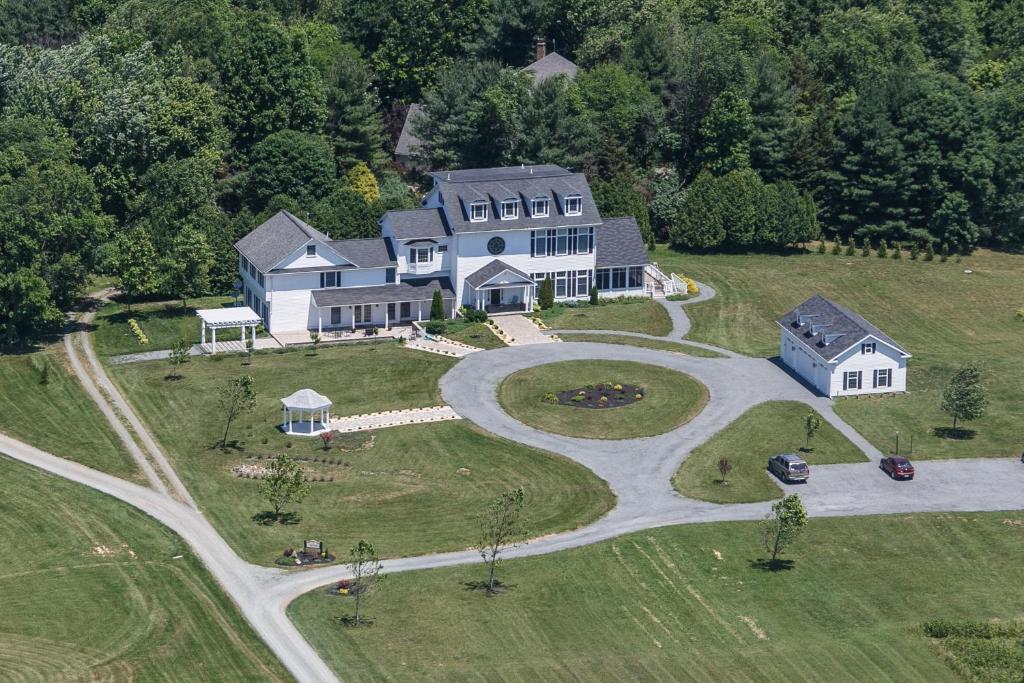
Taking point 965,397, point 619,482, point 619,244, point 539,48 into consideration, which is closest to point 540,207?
point 619,244

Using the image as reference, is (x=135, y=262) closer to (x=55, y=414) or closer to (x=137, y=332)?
(x=137, y=332)

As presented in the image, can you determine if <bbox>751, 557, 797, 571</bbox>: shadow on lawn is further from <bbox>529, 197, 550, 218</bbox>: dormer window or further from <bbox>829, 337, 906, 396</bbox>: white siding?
<bbox>529, 197, 550, 218</bbox>: dormer window

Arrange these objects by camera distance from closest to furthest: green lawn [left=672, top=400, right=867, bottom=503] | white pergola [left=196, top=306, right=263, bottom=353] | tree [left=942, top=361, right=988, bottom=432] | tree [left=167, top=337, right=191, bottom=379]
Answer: green lawn [left=672, top=400, right=867, bottom=503]
tree [left=942, top=361, right=988, bottom=432]
tree [left=167, top=337, right=191, bottom=379]
white pergola [left=196, top=306, right=263, bottom=353]

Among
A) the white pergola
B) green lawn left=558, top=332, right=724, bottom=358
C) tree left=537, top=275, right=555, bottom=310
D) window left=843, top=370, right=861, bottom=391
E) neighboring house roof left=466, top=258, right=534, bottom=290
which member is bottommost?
window left=843, top=370, right=861, bottom=391

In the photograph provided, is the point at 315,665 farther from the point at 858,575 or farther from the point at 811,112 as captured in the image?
the point at 811,112

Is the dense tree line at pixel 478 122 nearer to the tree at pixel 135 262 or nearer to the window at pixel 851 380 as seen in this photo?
the tree at pixel 135 262

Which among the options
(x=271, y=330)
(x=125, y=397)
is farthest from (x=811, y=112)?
(x=125, y=397)

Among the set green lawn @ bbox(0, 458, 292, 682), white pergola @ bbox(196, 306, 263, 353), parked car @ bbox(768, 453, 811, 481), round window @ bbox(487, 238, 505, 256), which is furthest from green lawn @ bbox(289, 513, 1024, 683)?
round window @ bbox(487, 238, 505, 256)
